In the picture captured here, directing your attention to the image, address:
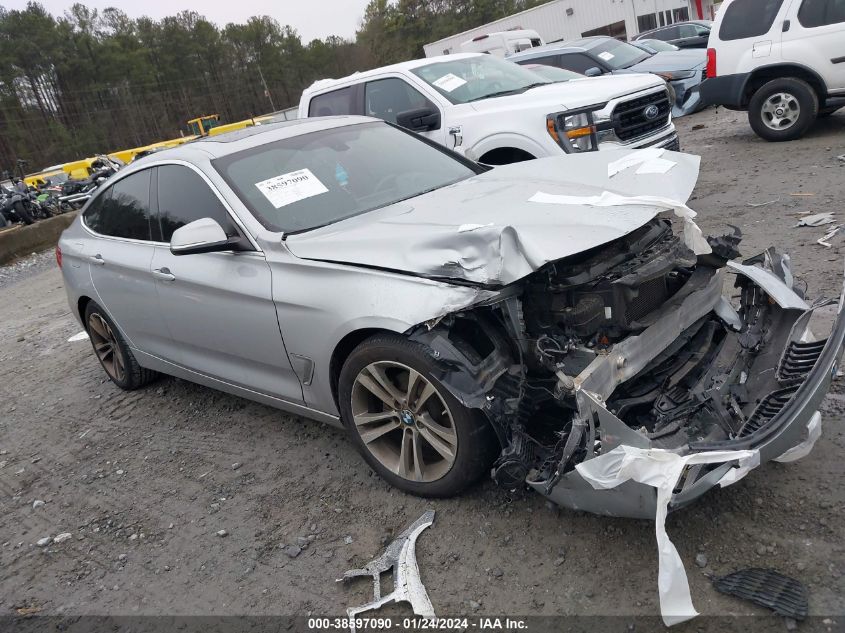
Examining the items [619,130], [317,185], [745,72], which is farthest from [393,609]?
[745,72]

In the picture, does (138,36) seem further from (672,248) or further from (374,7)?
(672,248)

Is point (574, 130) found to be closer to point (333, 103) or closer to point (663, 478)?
point (333, 103)

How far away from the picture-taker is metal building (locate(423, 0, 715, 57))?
3706 centimetres

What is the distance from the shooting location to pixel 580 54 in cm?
1224

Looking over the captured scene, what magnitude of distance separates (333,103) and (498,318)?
19.7 ft

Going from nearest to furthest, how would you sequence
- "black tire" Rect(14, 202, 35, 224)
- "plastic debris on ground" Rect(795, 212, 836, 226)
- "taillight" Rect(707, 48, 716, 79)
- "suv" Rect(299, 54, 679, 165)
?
1. "plastic debris on ground" Rect(795, 212, 836, 226)
2. "suv" Rect(299, 54, 679, 165)
3. "taillight" Rect(707, 48, 716, 79)
4. "black tire" Rect(14, 202, 35, 224)

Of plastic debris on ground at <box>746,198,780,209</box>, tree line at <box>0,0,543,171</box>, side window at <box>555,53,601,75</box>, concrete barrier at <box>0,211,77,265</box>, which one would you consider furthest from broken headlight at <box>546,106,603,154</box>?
tree line at <box>0,0,543,171</box>

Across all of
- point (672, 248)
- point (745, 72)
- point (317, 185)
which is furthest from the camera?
point (745, 72)

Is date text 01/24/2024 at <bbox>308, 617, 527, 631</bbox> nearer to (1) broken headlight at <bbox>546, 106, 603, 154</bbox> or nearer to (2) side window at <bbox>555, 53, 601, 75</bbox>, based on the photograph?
(1) broken headlight at <bbox>546, 106, 603, 154</bbox>

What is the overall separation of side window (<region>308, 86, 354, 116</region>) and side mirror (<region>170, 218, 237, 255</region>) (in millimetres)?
4840

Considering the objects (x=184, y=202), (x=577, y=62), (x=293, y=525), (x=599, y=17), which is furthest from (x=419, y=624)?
(x=599, y=17)

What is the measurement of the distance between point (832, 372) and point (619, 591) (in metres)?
1.10

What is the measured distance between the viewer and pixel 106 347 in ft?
17.6

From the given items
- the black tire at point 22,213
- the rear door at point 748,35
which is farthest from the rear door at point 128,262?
the black tire at point 22,213
